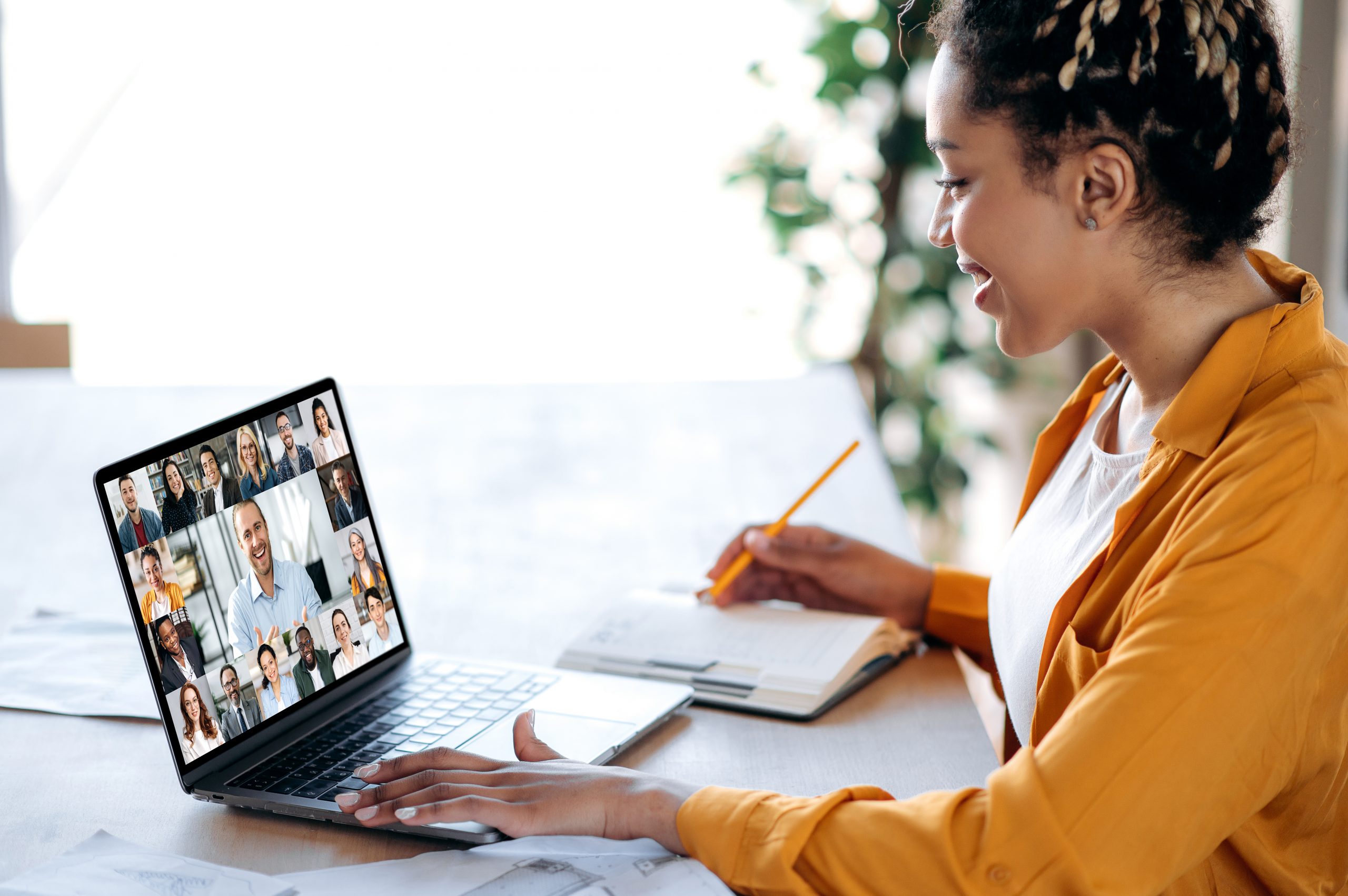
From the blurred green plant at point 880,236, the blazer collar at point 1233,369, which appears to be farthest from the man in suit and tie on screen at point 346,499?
the blurred green plant at point 880,236

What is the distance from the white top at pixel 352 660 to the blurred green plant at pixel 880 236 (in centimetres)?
190

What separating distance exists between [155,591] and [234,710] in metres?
0.11

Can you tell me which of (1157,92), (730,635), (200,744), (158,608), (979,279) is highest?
(1157,92)

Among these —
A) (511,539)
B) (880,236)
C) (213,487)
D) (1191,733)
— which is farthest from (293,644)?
(880,236)

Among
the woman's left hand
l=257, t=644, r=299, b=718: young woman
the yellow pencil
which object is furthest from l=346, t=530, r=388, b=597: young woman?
the yellow pencil

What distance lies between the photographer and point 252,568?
919mm

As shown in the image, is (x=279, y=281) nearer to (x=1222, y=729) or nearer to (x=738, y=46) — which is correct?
(x=738, y=46)

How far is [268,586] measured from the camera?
36.6 inches

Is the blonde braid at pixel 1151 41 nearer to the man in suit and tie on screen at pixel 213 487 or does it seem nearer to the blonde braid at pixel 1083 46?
the blonde braid at pixel 1083 46

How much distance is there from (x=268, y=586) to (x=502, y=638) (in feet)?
1.02

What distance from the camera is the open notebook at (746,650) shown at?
3.43 ft

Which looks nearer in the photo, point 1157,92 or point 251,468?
point 1157,92

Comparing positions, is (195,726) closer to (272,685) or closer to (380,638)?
(272,685)

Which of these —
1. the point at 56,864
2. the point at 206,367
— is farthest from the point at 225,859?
the point at 206,367
